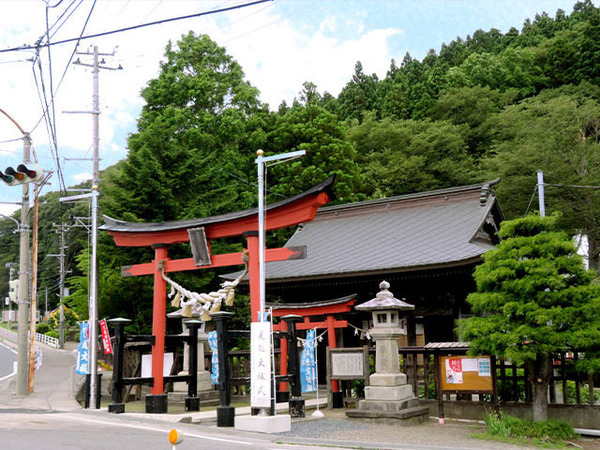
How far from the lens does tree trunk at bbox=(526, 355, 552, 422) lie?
11.1 meters

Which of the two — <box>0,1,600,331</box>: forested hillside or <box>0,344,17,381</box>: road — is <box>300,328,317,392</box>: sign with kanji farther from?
<box>0,344,17,381</box>: road

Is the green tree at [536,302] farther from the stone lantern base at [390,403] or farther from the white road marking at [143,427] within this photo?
the white road marking at [143,427]

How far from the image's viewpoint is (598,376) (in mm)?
12109

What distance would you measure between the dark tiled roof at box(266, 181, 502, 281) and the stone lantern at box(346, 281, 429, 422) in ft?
11.0

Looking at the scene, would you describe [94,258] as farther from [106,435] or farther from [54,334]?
[54,334]

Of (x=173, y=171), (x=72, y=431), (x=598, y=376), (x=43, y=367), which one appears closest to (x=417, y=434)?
(x=598, y=376)

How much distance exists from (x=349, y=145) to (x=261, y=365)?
82.1ft

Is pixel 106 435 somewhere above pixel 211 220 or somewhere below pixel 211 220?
below

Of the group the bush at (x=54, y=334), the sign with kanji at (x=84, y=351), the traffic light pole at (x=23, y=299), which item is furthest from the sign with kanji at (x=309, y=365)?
the bush at (x=54, y=334)

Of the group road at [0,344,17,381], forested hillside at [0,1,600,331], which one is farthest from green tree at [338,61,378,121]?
road at [0,344,17,381]

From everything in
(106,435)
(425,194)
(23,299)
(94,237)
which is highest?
(425,194)

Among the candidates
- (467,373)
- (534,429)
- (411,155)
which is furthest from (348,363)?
(411,155)

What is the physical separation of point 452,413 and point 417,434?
2526mm

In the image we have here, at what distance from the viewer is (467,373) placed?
490 inches
